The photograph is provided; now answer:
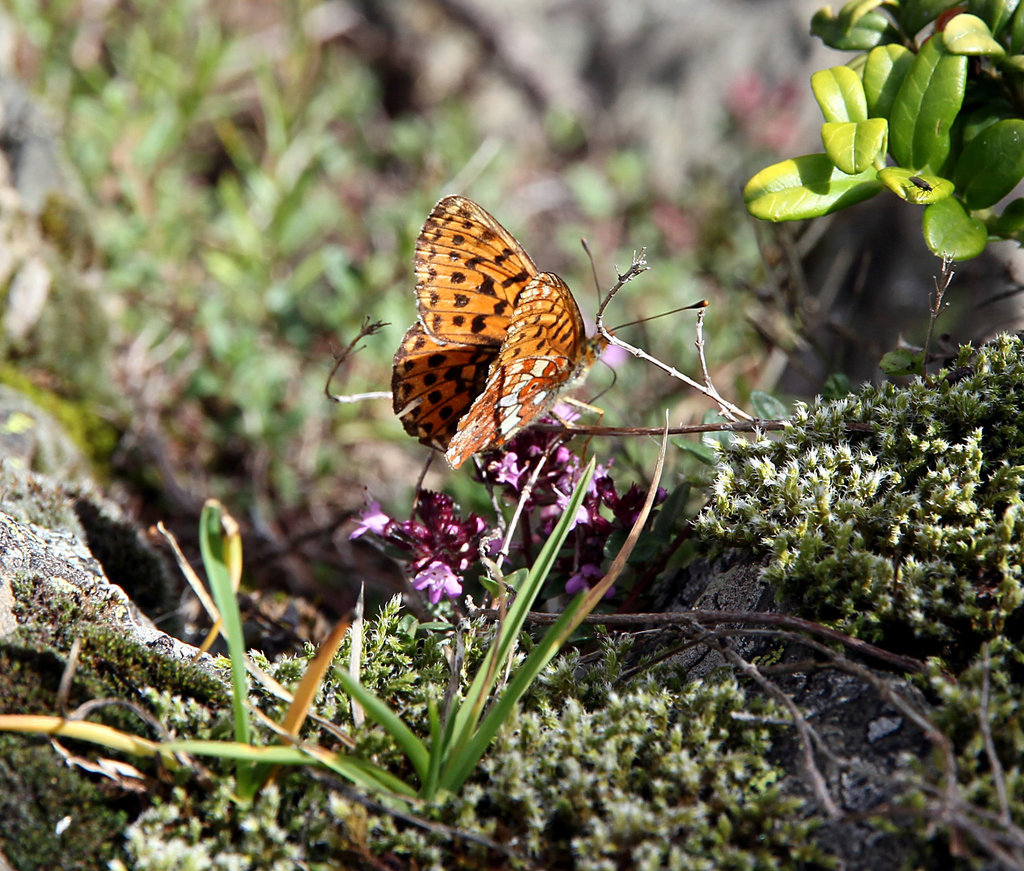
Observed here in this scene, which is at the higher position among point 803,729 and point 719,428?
point 719,428

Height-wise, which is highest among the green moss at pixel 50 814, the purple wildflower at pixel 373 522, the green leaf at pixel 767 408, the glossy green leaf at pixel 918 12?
the glossy green leaf at pixel 918 12

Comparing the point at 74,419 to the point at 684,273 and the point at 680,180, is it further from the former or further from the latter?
the point at 680,180

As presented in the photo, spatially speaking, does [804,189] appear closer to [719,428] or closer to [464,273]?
[719,428]

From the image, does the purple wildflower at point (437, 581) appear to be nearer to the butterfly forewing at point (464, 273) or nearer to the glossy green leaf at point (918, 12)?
the butterfly forewing at point (464, 273)

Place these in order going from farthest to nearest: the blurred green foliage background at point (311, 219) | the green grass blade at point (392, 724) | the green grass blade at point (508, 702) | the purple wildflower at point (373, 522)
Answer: the blurred green foliage background at point (311, 219) < the purple wildflower at point (373, 522) < the green grass blade at point (508, 702) < the green grass blade at point (392, 724)

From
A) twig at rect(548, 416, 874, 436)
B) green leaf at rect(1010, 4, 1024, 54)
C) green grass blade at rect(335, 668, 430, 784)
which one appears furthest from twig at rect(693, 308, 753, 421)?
green grass blade at rect(335, 668, 430, 784)

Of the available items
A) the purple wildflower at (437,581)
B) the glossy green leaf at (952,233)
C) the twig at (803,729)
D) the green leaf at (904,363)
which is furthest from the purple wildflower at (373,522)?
the glossy green leaf at (952,233)

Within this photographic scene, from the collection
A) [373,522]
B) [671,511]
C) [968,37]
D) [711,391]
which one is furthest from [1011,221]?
[373,522]
